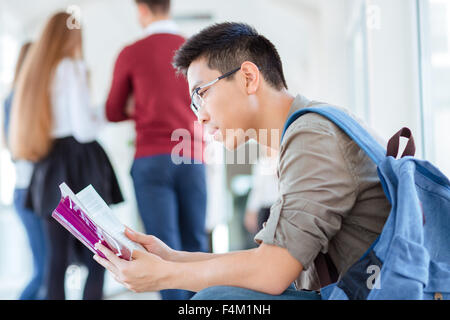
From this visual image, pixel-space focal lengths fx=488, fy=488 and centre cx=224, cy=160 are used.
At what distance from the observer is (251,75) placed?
113 centimetres

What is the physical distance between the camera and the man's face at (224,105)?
114 centimetres

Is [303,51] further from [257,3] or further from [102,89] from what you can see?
[102,89]

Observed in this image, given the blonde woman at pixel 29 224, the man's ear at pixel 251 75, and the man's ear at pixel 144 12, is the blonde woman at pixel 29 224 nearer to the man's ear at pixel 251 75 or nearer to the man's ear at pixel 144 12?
the man's ear at pixel 144 12

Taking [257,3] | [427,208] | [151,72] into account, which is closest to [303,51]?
[257,3]

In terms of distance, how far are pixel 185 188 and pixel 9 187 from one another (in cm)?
233

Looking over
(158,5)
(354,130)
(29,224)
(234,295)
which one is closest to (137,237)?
Result: (234,295)

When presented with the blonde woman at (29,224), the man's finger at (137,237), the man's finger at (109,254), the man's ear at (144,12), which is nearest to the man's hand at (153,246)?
the man's finger at (137,237)

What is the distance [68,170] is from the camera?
6.86 feet

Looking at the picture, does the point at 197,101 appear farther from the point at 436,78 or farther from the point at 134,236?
the point at 436,78

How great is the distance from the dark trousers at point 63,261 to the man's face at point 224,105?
1101mm

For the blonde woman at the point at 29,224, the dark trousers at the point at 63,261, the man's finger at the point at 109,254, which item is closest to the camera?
the man's finger at the point at 109,254

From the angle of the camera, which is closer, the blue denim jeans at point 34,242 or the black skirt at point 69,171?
the black skirt at point 69,171

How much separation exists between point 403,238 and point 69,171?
1.64 metres
